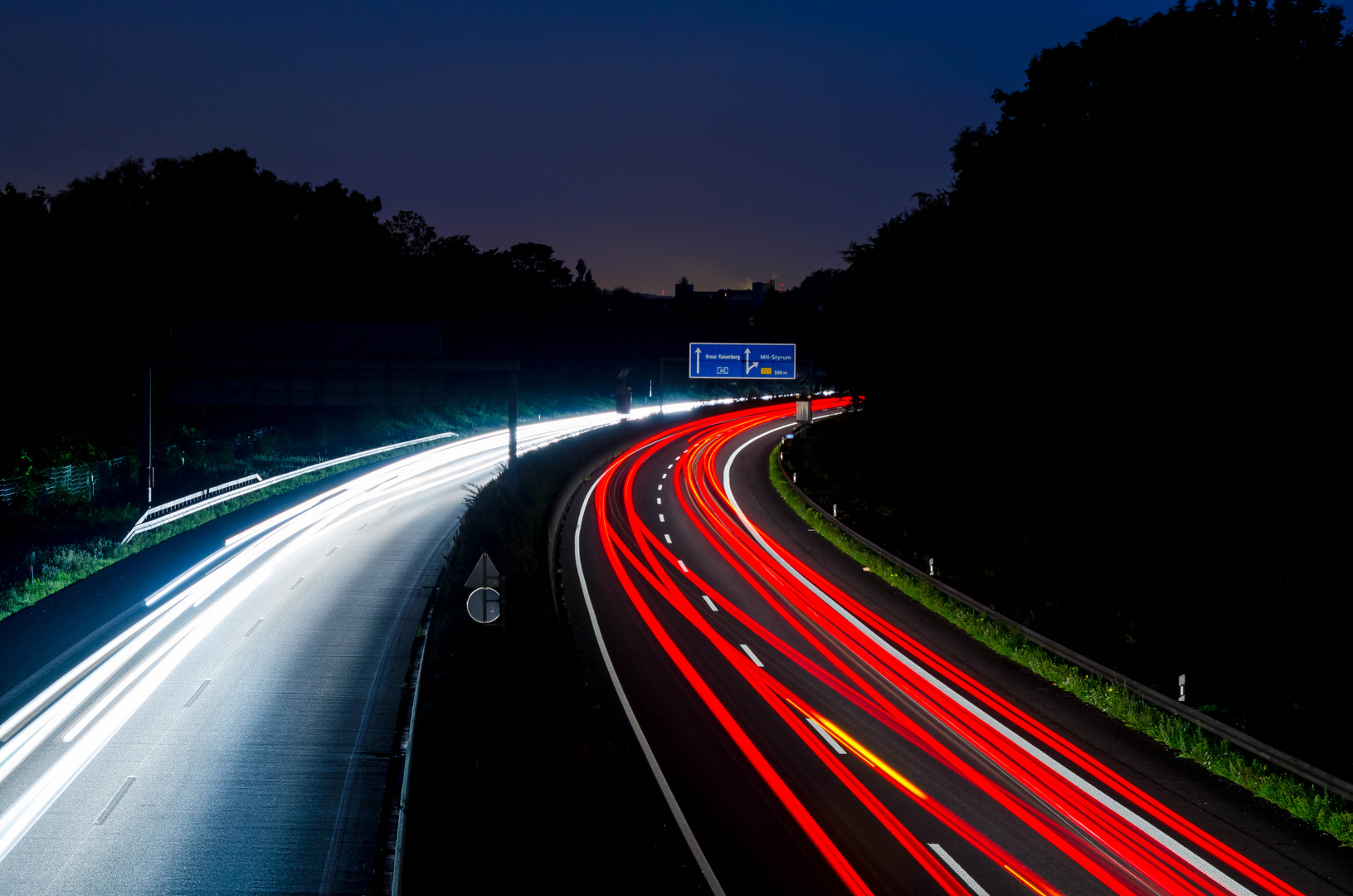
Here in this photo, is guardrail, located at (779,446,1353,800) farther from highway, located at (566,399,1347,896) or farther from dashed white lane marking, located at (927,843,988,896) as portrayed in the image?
dashed white lane marking, located at (927,843,988,896)

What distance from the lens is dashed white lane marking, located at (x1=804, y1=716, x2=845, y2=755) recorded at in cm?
1797

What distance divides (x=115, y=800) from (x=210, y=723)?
11.0ft

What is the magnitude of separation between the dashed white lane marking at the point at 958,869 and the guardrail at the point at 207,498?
1083 inches

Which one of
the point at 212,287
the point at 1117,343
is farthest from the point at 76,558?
the point at 212,287

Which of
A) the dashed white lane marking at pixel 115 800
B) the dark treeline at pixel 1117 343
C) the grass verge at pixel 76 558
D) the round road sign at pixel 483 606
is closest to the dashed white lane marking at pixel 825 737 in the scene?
the round road sign at pixel 483 606

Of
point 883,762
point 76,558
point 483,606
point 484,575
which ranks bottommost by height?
point 883,762

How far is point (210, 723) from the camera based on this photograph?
18531 millimetres

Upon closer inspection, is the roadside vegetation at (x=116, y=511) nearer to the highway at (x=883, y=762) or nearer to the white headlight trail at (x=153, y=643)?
the white headlight trail at (x=153, y=643)

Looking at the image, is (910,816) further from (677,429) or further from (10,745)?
(677,429)

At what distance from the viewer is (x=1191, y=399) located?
4031cm

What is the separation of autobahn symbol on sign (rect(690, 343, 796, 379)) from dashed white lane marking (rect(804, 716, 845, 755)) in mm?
42066

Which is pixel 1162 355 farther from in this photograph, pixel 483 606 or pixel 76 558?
pixel 76 558

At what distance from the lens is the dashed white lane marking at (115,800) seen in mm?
14537

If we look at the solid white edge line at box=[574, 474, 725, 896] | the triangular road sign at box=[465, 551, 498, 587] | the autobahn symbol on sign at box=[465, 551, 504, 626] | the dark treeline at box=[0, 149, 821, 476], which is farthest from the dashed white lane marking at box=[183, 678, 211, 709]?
the dark treeline at box=[0, 149, 821, 476]
